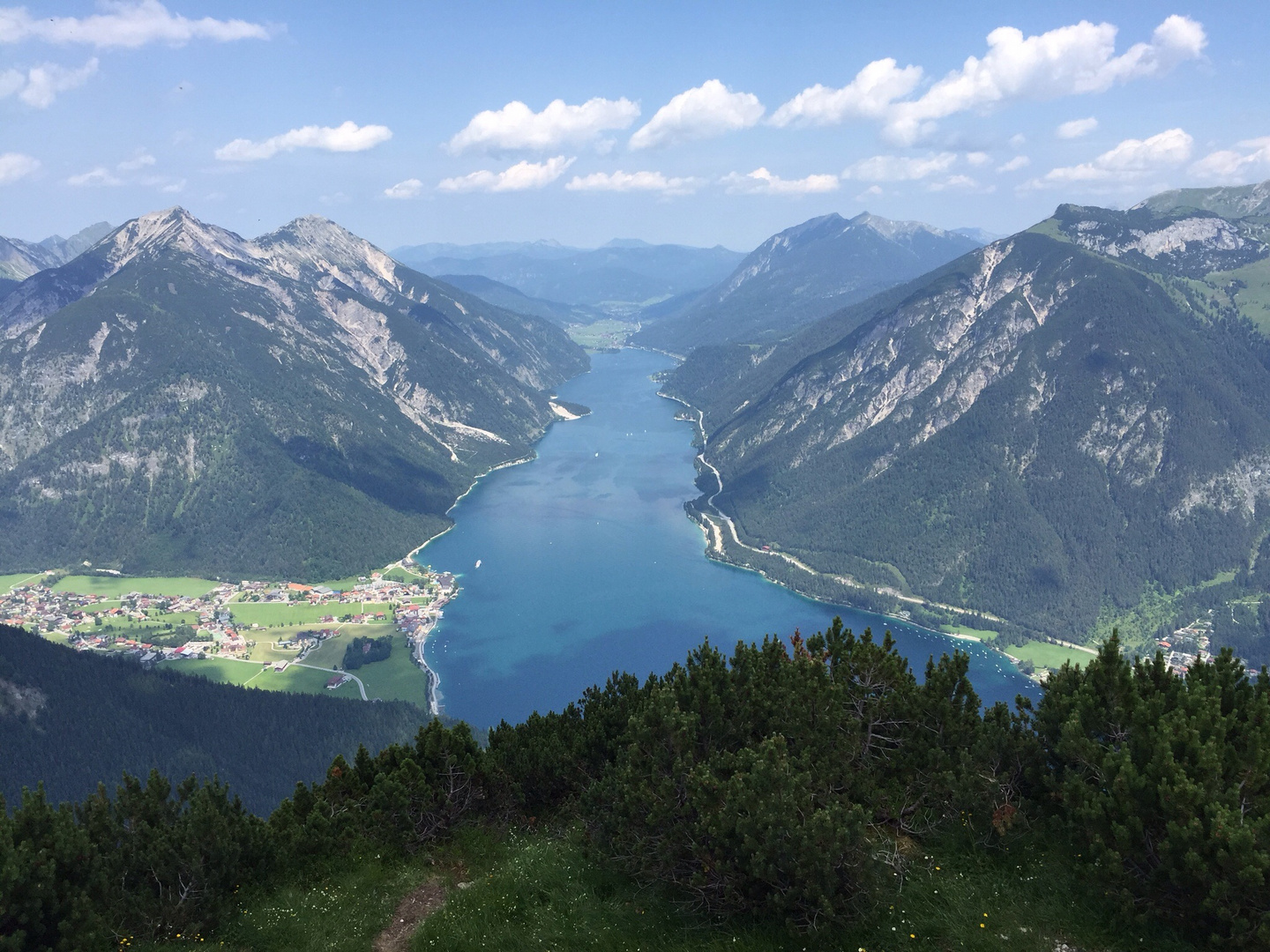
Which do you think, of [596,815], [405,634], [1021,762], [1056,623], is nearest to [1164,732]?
[1021,762]

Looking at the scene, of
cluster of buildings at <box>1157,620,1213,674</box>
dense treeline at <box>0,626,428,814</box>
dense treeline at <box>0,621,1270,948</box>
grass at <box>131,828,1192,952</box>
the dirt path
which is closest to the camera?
dense treeline at <box>0,621,1270,948</box>

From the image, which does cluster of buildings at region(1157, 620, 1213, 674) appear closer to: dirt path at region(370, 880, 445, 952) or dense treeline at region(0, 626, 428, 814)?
dense treeline at region(0, 626, 428, 814)

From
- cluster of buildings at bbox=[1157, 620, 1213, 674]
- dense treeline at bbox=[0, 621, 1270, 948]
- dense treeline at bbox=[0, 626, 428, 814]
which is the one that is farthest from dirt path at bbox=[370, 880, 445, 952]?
cluster of buildings at bbox=[1157, 620, 1213, 674]

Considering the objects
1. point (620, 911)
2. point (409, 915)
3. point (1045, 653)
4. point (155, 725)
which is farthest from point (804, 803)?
point (1045, 653)

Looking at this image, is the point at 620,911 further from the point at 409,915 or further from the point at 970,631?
the point at 970,631

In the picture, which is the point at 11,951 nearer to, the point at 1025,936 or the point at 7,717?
the point at 1025,936

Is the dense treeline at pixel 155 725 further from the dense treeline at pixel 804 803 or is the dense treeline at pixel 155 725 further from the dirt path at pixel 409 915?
the dirt path at pixel 409 915

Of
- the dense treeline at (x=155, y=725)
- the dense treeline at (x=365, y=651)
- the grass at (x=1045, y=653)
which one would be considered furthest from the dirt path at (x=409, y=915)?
the grass at (x=1045, y=653)
